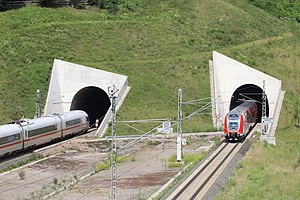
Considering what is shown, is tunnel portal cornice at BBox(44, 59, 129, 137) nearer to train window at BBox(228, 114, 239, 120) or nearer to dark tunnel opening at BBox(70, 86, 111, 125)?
dark tunnel opening at BBox(70, 86, 111, 125)

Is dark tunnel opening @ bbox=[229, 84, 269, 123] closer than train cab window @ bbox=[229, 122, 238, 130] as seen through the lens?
No

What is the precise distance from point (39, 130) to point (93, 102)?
851 inches

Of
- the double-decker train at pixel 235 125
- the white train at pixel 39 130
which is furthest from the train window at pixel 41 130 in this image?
the double-decker train at pixel 235 125

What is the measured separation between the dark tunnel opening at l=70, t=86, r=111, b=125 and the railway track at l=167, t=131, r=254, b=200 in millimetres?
20749

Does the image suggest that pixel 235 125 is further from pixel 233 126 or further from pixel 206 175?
pixel 206 175

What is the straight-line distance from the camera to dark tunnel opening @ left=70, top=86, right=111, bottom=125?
61.3 meters

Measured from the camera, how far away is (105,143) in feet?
160

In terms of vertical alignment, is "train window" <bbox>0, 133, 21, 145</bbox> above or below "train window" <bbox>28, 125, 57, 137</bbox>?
below

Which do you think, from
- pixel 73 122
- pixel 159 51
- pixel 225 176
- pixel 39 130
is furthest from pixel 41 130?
pixel 159 51

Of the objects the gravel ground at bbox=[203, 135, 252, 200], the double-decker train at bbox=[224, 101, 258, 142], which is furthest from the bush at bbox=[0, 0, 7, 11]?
the gravel ground at bbox=[203, 135, 252, 200]

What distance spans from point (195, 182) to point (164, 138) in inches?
740

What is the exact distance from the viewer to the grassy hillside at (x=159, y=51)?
55.0m

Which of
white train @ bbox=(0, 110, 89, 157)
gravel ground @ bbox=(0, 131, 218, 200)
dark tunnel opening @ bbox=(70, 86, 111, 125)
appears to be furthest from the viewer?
dark tunnel opening @ bbox=(70, 86, 111, 125)

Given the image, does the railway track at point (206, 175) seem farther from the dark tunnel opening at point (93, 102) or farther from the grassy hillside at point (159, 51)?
the dark tunnel opening at point (93, 102)
